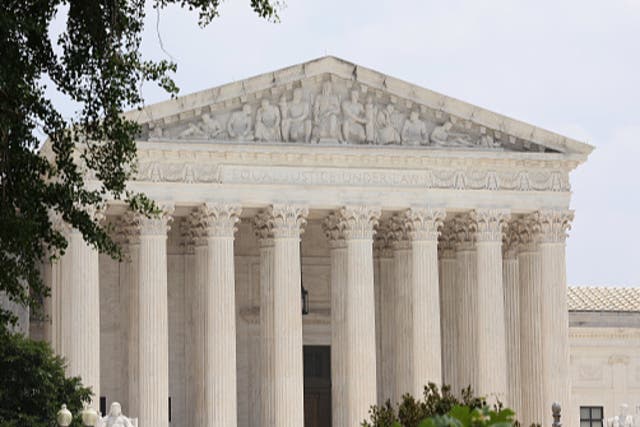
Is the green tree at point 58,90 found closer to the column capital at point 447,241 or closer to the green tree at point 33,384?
the green tree at point 33,384

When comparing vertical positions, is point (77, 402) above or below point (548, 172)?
below

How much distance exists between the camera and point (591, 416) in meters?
82.6

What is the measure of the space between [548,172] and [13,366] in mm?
22531

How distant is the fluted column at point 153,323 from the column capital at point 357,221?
664 cm

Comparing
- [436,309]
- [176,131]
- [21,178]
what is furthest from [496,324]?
[21,178]

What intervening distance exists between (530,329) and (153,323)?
48.7 ft

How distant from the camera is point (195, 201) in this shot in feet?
228

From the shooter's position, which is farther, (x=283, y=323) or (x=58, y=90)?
(x=283, y=323)

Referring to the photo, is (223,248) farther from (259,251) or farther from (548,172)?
(548,172)

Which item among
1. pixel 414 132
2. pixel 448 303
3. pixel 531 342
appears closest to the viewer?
pixel 414 132

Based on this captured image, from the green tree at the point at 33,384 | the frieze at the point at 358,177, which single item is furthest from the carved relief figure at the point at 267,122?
the green tree at the point at 33,384

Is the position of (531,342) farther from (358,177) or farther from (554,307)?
(358,177)

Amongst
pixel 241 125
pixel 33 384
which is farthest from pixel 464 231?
pixel 33 384

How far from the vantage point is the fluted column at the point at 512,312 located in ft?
246
